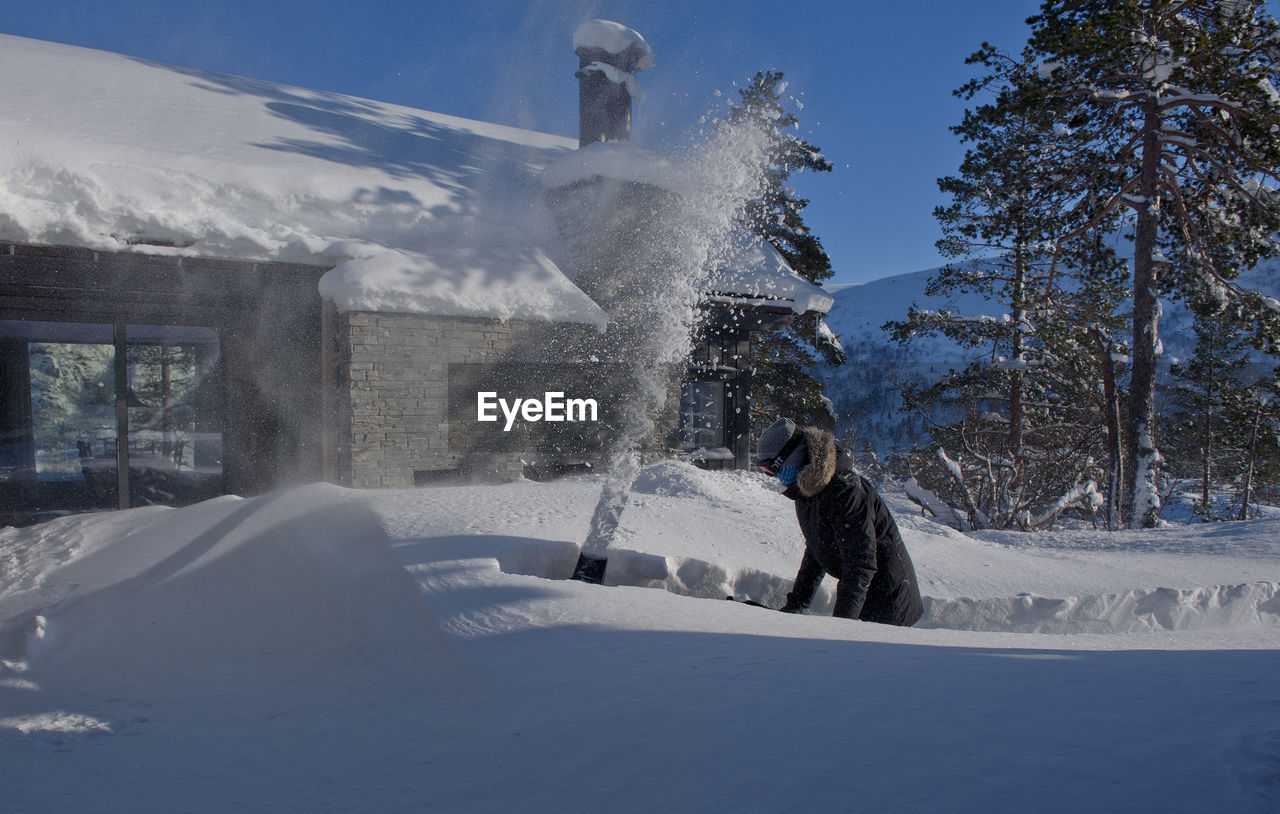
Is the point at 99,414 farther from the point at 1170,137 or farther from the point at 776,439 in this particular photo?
the point at 1170,137

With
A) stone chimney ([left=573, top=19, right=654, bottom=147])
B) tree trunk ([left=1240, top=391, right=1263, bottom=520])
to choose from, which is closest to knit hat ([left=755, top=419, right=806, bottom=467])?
stone chimney ([left=573, top=19, right=654, bottom=147])

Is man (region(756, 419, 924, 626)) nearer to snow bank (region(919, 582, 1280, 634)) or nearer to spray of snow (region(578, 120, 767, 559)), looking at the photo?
snow bank (region(919, 582, 1280, 634))

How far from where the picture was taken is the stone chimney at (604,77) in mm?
12211

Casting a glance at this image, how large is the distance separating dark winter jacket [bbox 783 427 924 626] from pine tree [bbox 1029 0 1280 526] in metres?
8.45

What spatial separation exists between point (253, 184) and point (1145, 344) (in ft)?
38.8

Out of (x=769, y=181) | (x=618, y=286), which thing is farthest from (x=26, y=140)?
(x=769, y=181)

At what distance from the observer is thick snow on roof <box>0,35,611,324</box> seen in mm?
6289

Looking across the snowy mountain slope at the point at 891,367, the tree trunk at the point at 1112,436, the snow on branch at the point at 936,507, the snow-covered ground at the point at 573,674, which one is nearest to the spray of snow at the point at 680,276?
the snow on branch at the point at 936,507

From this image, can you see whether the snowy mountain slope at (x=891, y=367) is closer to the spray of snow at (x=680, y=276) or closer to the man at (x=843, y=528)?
the spray of snow at (x=680, y=276)

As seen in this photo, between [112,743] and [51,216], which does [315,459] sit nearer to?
[51,216]

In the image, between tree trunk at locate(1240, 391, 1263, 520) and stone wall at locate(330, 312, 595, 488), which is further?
tree trunk at locate(1240, 391, 1263, 520)

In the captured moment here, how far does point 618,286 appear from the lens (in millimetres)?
9141

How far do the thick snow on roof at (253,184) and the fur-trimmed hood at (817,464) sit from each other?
536 cm

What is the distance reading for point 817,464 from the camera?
2.89m
